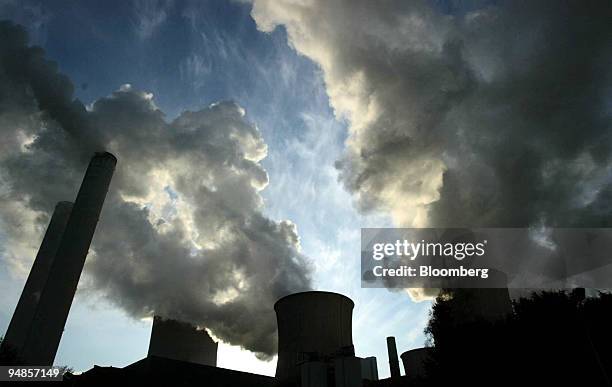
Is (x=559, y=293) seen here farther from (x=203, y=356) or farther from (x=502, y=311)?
(x=203, y=356)

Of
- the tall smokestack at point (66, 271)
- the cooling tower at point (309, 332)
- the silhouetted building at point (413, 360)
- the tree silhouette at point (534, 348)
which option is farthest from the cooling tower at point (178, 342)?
the tree silhouette at point (534, 348)

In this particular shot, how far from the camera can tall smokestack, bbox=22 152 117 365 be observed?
84.6ft

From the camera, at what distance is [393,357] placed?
30844 millimetres

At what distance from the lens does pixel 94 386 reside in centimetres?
2538

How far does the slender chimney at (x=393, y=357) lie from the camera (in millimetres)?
29797

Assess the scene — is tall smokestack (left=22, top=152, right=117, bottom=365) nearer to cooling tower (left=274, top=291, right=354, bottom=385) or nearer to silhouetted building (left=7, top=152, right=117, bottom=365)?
silhouetted building (left=7, top=152, right=117, bottom=365)

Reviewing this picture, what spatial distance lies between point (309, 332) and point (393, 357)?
935 centimetres

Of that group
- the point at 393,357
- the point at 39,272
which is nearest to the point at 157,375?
the point at 393,357

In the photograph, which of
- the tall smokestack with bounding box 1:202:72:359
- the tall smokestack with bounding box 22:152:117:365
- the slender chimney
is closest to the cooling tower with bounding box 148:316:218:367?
the tall smokestack with bounding box 22:152:117:365

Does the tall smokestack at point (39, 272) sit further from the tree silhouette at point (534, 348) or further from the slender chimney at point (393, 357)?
the tree silhouette at point (534, 348)

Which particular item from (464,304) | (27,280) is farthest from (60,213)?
(464,304)

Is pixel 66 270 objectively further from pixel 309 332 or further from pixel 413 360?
pixel 413 360

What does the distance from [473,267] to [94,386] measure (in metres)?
27.1

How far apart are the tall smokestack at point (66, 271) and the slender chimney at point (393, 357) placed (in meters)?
23.3
